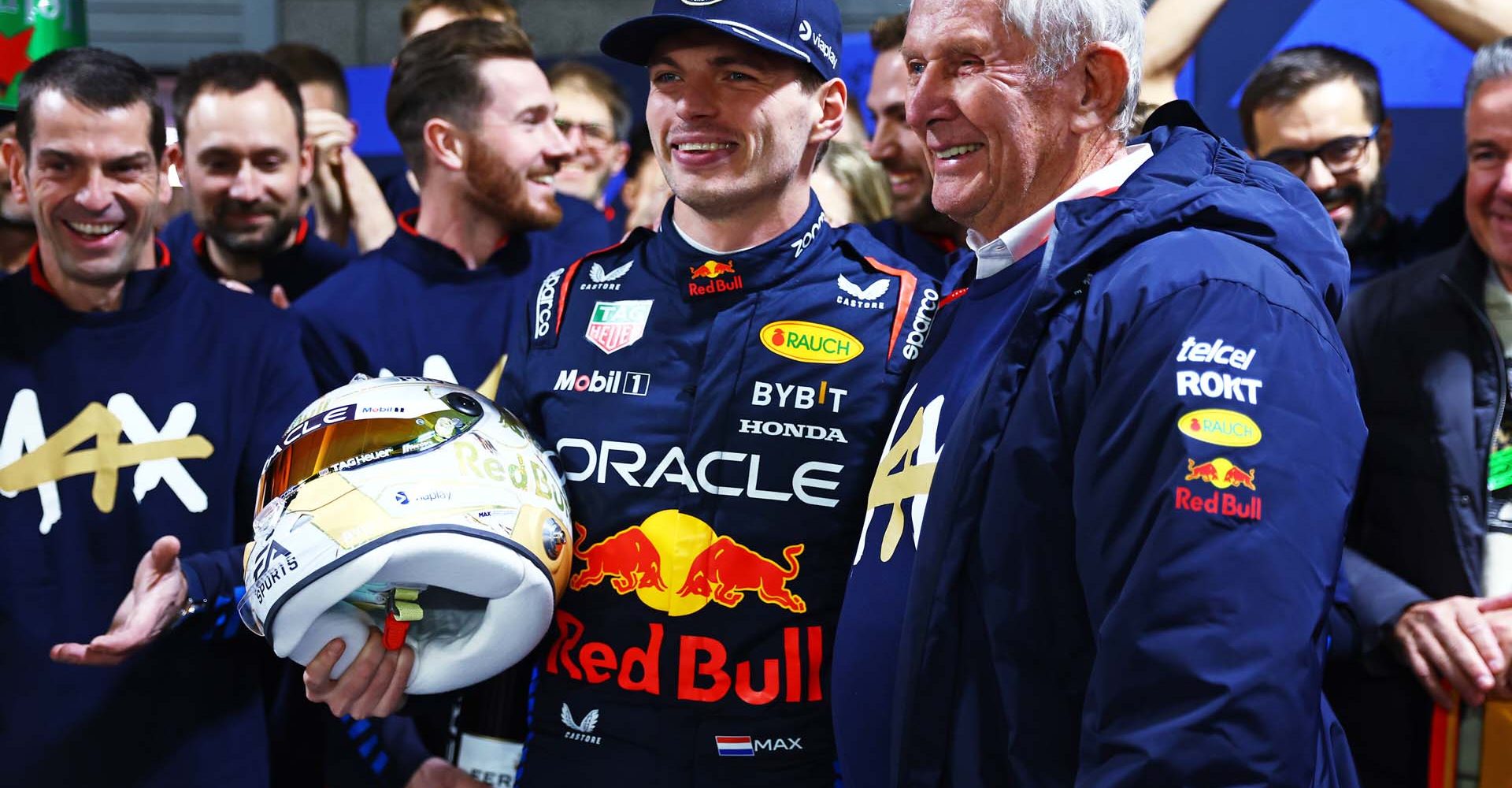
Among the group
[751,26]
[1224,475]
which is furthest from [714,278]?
[1224,475]

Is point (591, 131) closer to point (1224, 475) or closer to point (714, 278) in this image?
point (714, 278)

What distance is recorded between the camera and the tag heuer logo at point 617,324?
204 centimetres

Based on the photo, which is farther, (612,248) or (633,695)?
(612,248)

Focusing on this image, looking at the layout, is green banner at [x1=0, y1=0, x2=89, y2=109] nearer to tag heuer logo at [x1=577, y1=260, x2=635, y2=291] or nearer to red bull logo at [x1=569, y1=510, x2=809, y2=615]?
tag heuer logo at [x1=577, y1=260, x2=635, y2=291]

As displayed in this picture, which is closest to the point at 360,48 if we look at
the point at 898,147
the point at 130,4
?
the point at 130,4

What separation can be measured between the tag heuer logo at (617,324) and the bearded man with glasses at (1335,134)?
1.78m

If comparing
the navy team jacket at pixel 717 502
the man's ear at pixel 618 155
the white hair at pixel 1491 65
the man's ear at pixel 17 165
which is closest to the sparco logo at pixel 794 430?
the navy team jacket at pixel 717 502

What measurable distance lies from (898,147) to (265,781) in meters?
2.02

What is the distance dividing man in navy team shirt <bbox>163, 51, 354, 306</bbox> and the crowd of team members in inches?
0.5

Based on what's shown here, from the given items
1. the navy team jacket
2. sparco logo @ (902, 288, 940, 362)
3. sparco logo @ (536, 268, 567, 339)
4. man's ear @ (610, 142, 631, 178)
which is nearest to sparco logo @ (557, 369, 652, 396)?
the navy team jacket

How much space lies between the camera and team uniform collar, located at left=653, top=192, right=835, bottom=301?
2.02 m

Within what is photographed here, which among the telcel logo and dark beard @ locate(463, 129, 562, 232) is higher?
dark beard @ locate(463, 129, 562, 232)

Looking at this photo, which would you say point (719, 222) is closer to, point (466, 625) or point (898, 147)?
point (466, 625)

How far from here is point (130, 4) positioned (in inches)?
313
